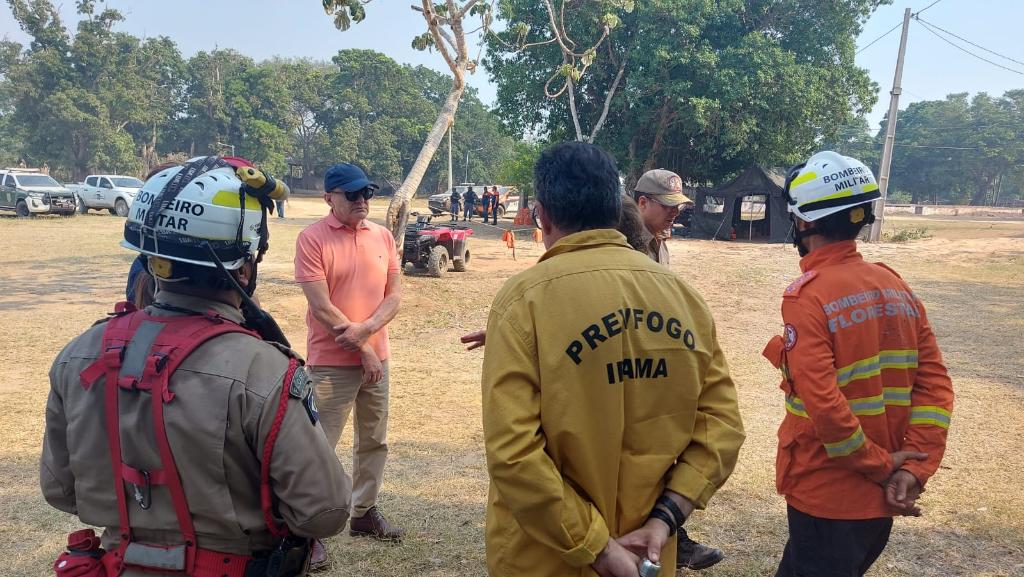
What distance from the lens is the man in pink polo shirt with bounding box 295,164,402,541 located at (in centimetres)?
380

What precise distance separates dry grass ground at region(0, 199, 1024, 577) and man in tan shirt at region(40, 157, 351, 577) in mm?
2078

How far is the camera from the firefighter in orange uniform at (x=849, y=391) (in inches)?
93.1

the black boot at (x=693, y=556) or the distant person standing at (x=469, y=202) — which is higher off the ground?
the distant person standing at (x=469, y=202)

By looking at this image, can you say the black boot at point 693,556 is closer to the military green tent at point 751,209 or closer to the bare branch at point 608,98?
the bare branch at point 608,98

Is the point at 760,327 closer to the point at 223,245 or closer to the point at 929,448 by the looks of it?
the point at 929,448

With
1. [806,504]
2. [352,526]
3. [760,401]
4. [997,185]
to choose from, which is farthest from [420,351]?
[997,185]

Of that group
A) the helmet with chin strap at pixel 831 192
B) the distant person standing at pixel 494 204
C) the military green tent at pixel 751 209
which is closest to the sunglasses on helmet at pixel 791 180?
the helmet with chin strap at pixel 831 192

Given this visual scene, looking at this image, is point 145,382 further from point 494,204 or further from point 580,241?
point 494,204

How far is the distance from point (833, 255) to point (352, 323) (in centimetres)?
248

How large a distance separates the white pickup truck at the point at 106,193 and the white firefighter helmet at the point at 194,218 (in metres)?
30.6

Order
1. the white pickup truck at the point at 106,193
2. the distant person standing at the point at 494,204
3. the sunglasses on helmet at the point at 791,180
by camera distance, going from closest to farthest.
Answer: the sunglasses on helmet at the point at 791,180 < the white pickup truck at the point at 106,193 < the distant person standing at the point at 494,204

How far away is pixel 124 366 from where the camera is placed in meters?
1.74

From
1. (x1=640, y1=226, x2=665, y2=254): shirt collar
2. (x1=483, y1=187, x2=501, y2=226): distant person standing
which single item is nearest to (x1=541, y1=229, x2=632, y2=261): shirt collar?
(x1=640, y1=226, x2=665, y2=254): shirt collar

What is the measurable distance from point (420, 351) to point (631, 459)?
713 centimetres
